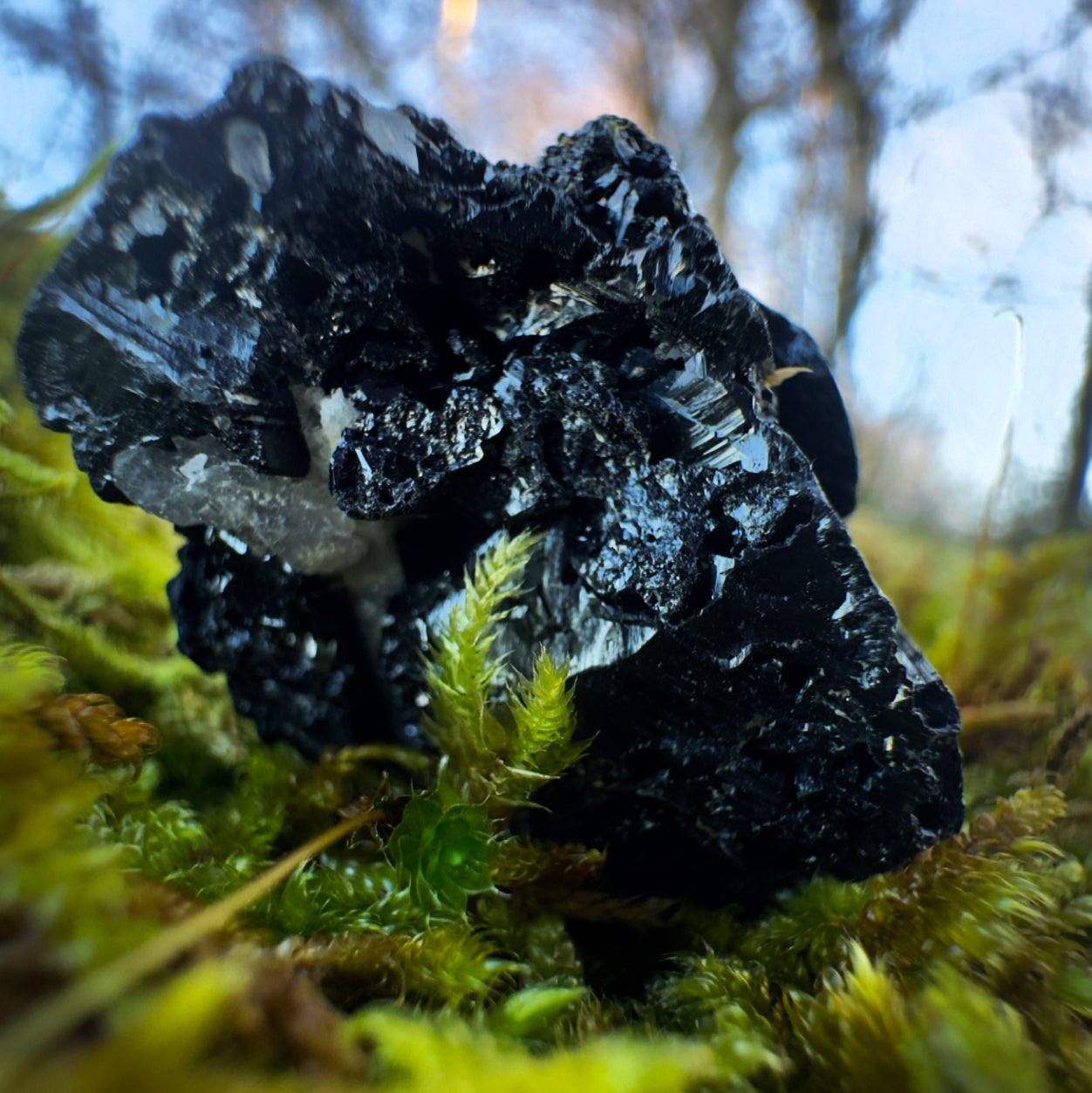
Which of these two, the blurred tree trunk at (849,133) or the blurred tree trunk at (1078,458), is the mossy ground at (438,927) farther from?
the blurred tree trunk at (849,133)

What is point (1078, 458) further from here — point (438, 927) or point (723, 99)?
point (438, 927)

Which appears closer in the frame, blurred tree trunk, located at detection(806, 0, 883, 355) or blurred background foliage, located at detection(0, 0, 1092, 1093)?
blurred background foliage, located at detection(0, 0, 1092, 1093)

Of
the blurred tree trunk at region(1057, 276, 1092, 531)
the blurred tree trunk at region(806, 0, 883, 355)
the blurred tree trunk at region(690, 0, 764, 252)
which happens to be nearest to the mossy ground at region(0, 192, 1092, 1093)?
the blurred tree trunk at region(1057, 276, 1092, 531)

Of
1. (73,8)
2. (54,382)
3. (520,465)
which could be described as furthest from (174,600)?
(73,8)

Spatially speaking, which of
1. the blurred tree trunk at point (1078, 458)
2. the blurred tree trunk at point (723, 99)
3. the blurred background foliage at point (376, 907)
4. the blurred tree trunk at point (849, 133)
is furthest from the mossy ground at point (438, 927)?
the blurred tree trunk at point (723, 99)

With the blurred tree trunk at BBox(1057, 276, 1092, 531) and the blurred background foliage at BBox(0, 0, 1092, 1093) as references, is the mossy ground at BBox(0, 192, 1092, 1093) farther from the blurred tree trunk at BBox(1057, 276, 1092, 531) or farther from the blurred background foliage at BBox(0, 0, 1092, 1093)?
the blurred tree trunk at BBox(1057, 276, 1092, 531)

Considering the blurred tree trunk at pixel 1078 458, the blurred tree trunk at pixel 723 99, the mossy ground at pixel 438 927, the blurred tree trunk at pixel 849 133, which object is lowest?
the mossy ground at pixel 438 927

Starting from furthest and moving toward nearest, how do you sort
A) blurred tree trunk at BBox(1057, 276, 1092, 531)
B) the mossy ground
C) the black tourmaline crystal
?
blurred tree trunk at BBox(1057, 276, 1092, 531) < the black tourmaline crystal < the mossy ground
